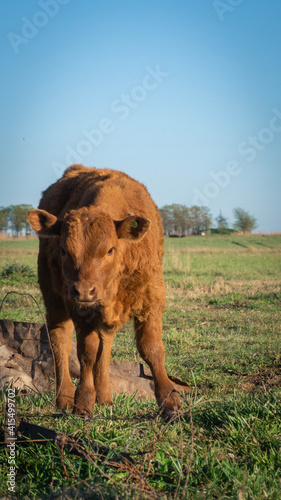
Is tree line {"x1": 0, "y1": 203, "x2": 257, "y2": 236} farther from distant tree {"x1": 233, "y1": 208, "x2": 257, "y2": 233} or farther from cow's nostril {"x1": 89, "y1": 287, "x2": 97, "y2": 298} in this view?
cow's nostril {"x1": 89, "y1": 287, "x2": 97, "y2": 298}

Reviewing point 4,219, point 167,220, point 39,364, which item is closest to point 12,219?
point 4,219

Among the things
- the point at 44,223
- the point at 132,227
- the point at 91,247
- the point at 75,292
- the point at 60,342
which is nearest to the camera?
the point at 75,292

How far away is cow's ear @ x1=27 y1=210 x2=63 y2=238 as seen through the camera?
4789 millimetres

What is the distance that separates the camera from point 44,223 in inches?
192

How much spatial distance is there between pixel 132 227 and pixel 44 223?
914 millimetres

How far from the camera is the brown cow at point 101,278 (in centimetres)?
440

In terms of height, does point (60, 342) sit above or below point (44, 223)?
below

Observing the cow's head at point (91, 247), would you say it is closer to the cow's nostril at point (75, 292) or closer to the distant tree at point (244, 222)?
the cow's nostril at point (75, 292)

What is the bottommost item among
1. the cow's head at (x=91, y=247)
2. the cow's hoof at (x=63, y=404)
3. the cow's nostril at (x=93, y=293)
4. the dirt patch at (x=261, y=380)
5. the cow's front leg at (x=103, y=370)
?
the dirt patch at (x=261, y=380)

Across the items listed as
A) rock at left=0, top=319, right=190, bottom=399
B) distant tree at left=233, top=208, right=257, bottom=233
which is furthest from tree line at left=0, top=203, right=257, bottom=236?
rock at left=0, top=319, right=190, bottom=399

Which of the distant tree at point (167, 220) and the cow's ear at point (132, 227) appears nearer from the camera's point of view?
the cow's ear at point (132, 227)

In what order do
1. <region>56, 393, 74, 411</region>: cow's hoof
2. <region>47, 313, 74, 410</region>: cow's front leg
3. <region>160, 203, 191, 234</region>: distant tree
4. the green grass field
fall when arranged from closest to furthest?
the green grass field → <region>56, 393, 74, 411</region>: cow's hoof → <region>47, 313, 74, 410</region>: cow's front leg → <region>160, 203, 191, 234</region>: distant tree

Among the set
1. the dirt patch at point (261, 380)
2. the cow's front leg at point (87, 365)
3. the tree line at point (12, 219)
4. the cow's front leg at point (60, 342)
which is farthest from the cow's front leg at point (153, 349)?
the tree line at point (12, 219)

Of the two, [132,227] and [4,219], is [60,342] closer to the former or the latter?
[132,227]
